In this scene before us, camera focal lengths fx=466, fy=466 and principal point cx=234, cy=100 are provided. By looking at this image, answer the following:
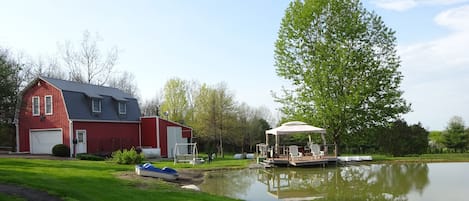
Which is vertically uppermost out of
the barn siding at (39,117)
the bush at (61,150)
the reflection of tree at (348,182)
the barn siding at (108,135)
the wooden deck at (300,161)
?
the barn siding at (39,117)

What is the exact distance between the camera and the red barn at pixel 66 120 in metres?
29.8

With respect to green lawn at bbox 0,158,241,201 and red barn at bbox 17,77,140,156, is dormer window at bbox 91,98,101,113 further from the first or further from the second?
green lawn at bbox 0,158,241,201

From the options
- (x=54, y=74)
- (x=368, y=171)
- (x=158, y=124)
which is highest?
(x=54, y=74)

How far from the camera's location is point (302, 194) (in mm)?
15000

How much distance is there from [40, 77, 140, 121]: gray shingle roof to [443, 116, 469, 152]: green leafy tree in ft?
77.1

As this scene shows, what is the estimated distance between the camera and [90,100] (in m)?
31.9

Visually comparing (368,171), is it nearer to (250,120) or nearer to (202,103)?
(202,103)

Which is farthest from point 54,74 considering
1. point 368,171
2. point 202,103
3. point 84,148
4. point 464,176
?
point 464,176

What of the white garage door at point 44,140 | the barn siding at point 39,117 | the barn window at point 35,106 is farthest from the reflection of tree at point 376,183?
the barn window at point 35,106

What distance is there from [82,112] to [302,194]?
20126 mm

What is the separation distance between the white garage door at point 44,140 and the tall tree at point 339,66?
15.1 meters

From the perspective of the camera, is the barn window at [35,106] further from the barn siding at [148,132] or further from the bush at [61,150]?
the barn siding at [148,132]

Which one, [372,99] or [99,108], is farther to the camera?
[99,108]

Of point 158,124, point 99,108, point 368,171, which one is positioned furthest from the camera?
point 158,124
